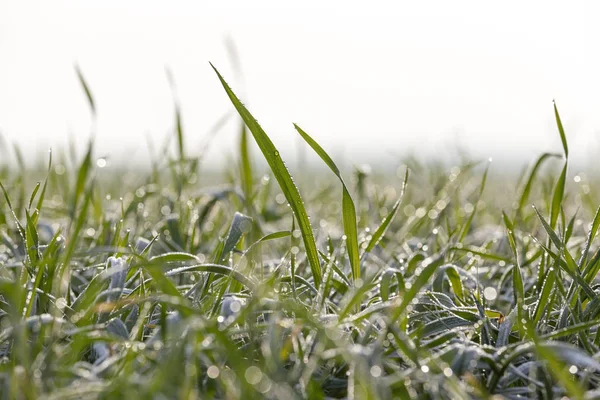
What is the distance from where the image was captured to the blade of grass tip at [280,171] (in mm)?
1088

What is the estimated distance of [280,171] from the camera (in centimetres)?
113

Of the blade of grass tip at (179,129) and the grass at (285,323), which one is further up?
the blade of grass tip at (179,129)

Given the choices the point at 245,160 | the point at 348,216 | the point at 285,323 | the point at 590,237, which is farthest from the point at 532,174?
the point at 285,323

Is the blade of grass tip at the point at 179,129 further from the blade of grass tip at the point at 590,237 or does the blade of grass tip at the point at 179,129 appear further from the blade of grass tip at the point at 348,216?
the blade of grass tip at the point at 590,237

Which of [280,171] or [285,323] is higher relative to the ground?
[280,171]

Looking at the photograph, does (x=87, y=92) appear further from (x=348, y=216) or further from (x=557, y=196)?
(x=557, y=196)

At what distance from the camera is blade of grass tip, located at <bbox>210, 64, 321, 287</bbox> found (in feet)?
3.57

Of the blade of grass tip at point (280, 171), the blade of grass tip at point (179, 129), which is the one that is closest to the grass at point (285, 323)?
the blade of grass tip at point (280, 171)

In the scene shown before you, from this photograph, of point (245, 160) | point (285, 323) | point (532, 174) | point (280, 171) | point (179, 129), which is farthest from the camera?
point (179, 129)

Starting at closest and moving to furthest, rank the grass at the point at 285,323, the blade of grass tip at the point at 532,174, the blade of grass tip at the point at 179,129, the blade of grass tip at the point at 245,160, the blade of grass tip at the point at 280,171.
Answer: the grass at the point at 285,323
the blade of grass tip at the point at 280,171
the blade of grass tip at the point at 245,160
the blade of grass tip at the point at 532,174
the blade of grass tip at the point at 179,129

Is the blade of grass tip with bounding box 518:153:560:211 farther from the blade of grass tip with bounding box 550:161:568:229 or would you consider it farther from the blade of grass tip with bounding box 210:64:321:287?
the blade of grass tip with bounding box 210:64:321:287

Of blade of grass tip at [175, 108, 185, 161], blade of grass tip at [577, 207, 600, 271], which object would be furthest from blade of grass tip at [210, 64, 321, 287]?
blade of grass tip at [175, 108, 185, 161]

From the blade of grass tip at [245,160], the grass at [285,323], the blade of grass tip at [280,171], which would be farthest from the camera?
the blade of grass tip at [245,160]

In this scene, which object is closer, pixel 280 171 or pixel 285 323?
pixel 285 323
